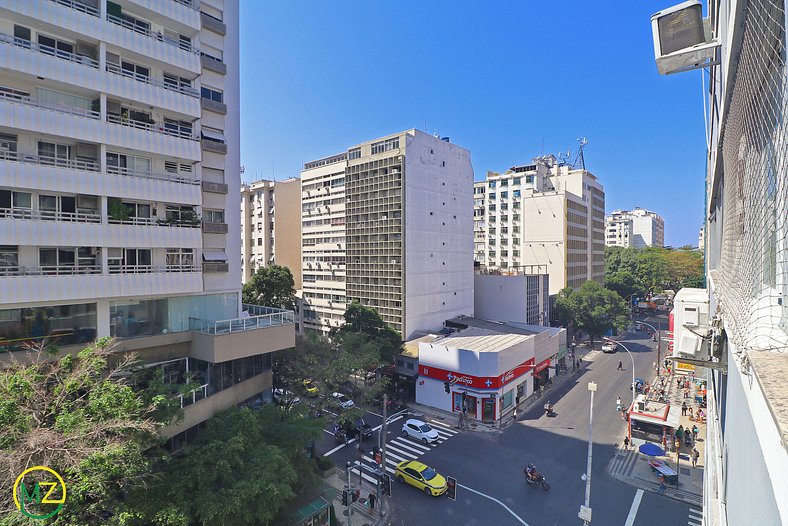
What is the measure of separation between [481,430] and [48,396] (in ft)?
75.8

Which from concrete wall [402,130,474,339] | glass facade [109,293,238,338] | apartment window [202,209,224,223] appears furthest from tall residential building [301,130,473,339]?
glass facade [109,293,238,338]

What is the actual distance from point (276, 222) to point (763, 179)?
54.1 m

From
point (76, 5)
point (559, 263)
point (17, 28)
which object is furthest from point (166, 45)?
point (559, 263)

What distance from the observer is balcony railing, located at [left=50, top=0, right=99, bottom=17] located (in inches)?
591

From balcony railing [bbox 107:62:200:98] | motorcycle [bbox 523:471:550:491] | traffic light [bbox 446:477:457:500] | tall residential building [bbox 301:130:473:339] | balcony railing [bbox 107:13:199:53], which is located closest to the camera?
balcony railing [bbox 107:13:199:53]

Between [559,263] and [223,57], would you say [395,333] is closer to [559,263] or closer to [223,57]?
[223,57]

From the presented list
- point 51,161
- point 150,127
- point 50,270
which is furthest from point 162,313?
point 150,127

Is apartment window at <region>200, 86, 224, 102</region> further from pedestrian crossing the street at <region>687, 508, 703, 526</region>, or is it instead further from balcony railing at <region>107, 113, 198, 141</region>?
pedestrian crossing the street at <region>687, 508, 703, 526</region>

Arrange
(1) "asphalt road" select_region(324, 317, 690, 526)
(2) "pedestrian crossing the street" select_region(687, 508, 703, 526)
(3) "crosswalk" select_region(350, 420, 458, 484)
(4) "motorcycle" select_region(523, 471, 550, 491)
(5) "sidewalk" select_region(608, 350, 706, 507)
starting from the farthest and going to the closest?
(3) "crosswalk" select_region(350, 420, 458, 484) → (4) "motorcycle" select_region(523, 471, 550, 491) → (5) "sidewalk" select_region(608, 350, 706, 507) → (1) "asphalt road" select_region(324, 317, 690, 526) → (2) "pedestrian crossing the street" select_region(687, 508, 703, 526)

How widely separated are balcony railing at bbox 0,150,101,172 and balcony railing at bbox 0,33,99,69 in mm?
3580

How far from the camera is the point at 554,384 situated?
3625cm

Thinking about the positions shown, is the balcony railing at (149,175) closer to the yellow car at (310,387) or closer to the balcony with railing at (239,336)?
the balcony with railing at (239,336)

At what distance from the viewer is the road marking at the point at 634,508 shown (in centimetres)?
1714

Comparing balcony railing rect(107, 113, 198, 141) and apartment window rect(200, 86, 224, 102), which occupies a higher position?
apartment window rect(200, 86, 224, 102)
